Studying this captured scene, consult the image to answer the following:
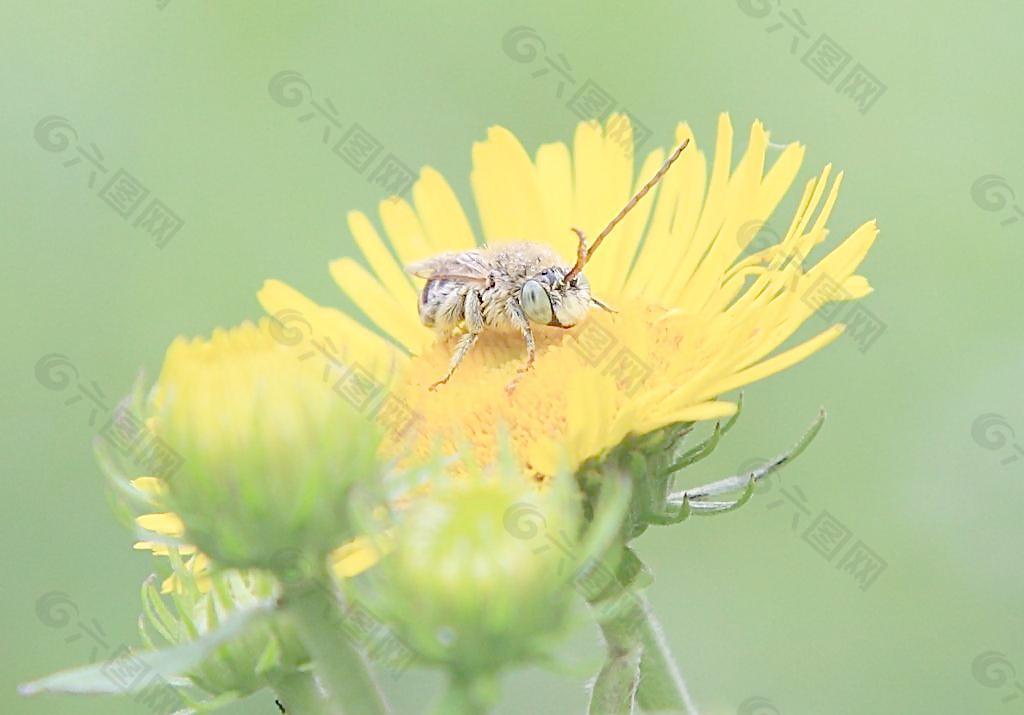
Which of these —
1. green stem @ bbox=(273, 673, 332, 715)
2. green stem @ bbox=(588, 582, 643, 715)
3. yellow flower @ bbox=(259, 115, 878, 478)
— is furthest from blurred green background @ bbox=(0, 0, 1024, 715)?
green stem @ bbox=(273, 673, 332, 715)

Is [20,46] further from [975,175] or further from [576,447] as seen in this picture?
[576,447]

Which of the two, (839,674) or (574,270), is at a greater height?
(574,270)

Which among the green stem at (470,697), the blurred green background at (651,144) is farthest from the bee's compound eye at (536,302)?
the blurred green background at (651,144)

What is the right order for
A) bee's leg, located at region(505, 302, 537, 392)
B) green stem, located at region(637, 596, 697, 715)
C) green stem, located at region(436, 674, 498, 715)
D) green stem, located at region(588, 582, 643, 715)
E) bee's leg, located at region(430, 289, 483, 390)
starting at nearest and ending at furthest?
green stem, located at region(436, 674, 498, 715) < green stem, located at region(588, 582, 643, 715) < green stem, located at region(637, 596, 697, 715) < bee's leg, located at region(505, 302, 537, 392) < bee's leg, located at region(430, 289, 483, 390)

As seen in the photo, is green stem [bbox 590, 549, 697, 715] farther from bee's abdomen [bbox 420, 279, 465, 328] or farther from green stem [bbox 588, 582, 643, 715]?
bee's abdomen [bbox 420, 279, 465, 328]

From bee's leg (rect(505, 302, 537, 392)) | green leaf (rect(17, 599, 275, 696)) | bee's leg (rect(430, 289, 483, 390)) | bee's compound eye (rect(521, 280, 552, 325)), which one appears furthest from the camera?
bee's leg (rect(430, 289, 483, 390))

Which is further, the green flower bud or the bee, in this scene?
the bee

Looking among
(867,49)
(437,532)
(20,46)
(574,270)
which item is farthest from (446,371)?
(20,46)

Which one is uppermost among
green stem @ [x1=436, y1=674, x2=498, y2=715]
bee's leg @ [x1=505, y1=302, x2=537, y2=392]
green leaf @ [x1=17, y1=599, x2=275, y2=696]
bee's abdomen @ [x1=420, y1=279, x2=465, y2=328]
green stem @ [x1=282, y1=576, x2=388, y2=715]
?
bee's leg @ [x1=505, y1=302, x2=537, y2=392]
